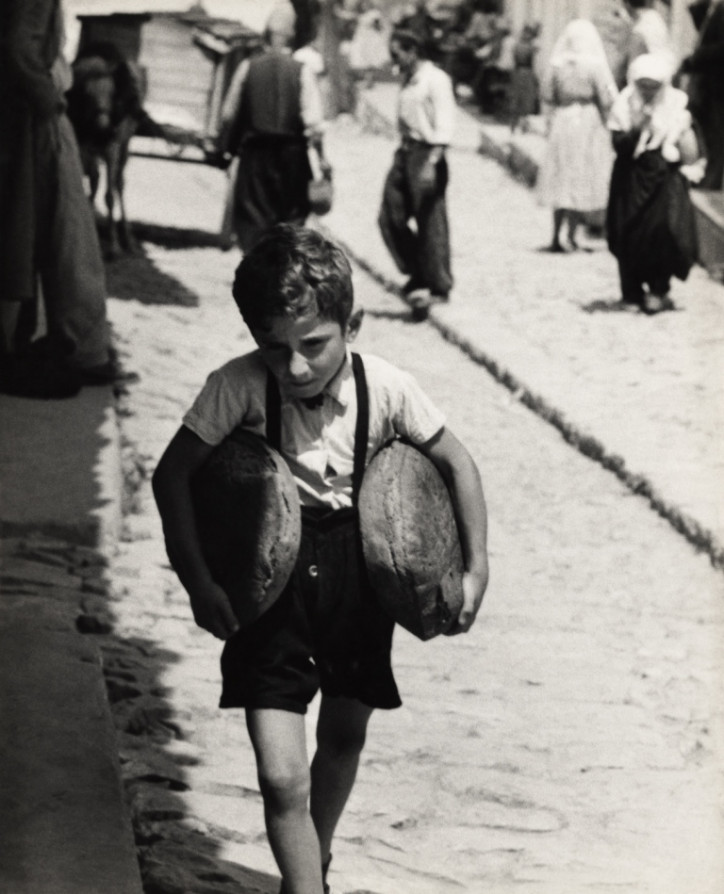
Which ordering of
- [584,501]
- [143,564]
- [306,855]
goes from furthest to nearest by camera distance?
[584,501] → [143,564] → [306,855]

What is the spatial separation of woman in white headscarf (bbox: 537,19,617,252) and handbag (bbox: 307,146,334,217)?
13.3 feet

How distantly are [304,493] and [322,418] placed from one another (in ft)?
0.47

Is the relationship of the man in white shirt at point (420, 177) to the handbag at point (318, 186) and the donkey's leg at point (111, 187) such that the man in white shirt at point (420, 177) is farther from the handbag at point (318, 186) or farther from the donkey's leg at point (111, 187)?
the donkey's leg at point (111, 187)

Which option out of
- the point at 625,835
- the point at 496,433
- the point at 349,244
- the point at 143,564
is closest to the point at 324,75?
the point at 349,244

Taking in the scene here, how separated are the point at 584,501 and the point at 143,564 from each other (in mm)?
2349

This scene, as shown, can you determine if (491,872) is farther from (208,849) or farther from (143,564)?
(143,564)

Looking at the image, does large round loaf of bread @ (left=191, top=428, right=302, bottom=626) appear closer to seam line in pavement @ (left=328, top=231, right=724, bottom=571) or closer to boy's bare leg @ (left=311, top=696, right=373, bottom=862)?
boy's bare leg @ (left=311, top=696, right=373, bottom=862)

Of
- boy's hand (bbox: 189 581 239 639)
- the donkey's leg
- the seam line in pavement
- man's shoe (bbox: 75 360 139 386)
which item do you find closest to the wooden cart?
the donkey's leg

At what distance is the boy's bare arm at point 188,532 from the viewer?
3.83m

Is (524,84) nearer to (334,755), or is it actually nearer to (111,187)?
(111,187)

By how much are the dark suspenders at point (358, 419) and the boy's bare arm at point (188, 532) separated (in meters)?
0.13

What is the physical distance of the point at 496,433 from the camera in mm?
10414

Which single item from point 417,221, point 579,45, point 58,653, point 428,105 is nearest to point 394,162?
point 417,221

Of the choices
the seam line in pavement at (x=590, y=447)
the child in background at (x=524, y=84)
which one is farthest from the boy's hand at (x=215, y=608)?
the child in background at (x=524, y=84)
